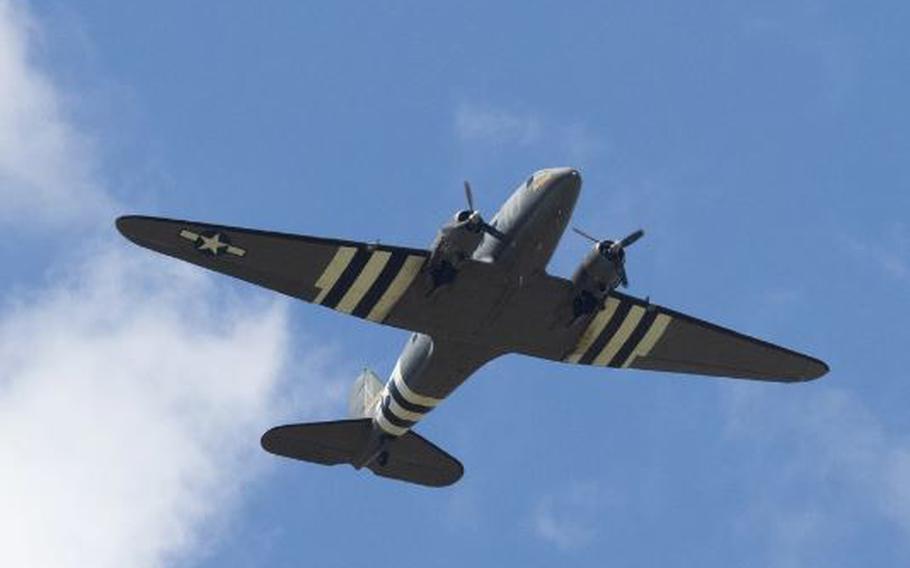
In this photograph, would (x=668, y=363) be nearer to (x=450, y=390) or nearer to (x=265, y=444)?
(x=450, y=390)

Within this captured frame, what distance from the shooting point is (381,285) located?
52281 millimetres

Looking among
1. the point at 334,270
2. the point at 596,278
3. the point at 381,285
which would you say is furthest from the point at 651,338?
the point at 334,270

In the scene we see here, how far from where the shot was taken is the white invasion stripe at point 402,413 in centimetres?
5762

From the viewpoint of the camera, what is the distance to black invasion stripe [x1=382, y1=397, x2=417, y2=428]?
58.2m

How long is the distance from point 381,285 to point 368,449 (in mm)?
8972

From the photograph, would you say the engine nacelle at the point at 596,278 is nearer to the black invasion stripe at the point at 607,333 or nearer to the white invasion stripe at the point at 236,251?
the black invasion stripe at the point at 607,333

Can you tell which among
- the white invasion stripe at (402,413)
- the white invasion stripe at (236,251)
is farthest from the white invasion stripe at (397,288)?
the white invasion stripe at (402,413)

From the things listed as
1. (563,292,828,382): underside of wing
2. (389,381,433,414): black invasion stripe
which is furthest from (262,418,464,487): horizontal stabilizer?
(563,292,828,382): underside of wing

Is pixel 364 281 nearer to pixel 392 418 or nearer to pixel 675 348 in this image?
pixel 392 418

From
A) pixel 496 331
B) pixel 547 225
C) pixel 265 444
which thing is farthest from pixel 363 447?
pixel 547 225

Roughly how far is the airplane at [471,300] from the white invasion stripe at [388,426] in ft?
0.15

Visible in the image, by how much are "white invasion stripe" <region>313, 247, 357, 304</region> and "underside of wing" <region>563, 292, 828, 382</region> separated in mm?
7779

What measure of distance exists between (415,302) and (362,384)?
1201 cm

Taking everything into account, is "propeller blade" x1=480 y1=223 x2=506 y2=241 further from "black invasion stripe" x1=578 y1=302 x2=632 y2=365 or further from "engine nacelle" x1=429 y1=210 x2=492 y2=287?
"black invasion stripe" x1=578 y1=302 x2=632 y2=365
